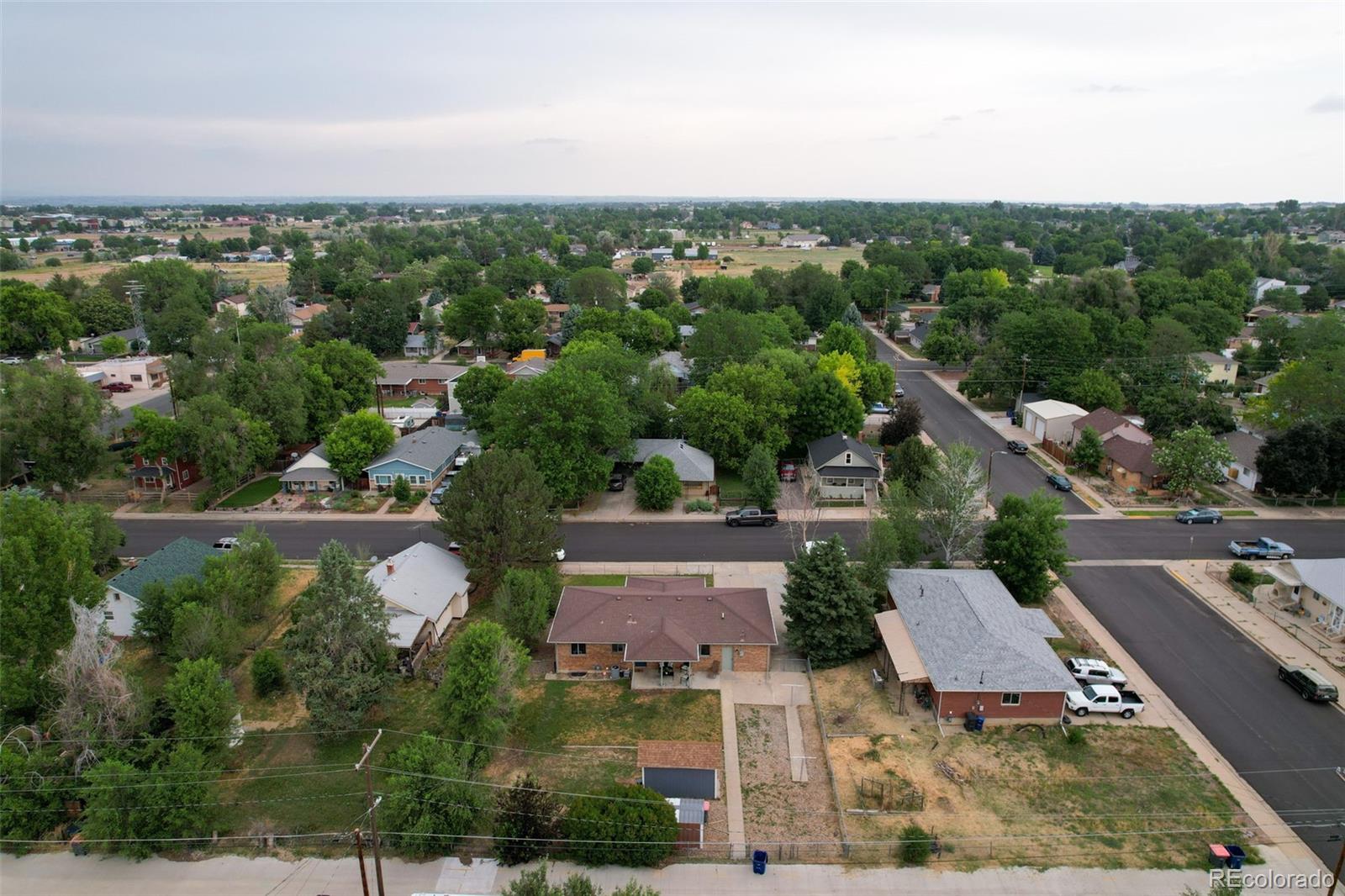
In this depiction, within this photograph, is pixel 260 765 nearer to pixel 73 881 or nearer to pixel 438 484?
pixel 73 881

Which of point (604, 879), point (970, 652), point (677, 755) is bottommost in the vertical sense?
point (604, 879)

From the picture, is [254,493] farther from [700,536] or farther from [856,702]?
[856,702]

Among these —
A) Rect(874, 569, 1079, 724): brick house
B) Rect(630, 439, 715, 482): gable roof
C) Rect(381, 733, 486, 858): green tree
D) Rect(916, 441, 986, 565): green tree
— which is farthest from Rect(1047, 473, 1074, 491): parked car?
Rect(381, 733, 486, 858): green tree

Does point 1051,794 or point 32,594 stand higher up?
point 32,594

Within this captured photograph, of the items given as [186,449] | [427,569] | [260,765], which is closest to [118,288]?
[186,449]

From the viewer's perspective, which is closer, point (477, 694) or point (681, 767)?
point (681, 767)

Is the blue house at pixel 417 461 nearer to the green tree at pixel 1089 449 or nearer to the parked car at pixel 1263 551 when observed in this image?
the green tree at pixel 1089 449

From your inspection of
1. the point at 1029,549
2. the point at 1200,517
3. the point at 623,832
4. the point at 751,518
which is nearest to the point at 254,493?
the point at 751,518

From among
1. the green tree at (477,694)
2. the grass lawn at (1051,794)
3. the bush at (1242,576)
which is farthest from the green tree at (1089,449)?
the green tree at (477,694)
